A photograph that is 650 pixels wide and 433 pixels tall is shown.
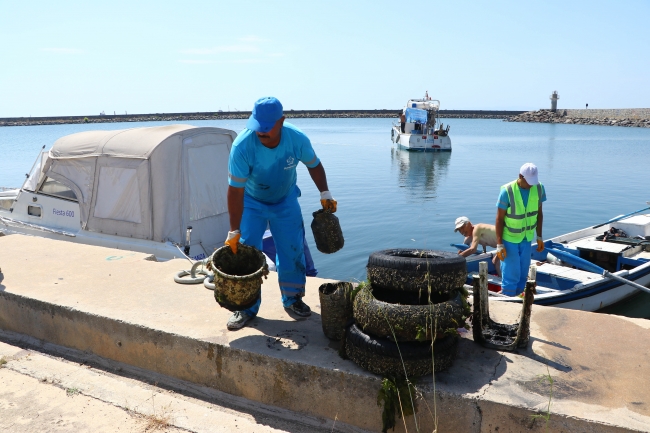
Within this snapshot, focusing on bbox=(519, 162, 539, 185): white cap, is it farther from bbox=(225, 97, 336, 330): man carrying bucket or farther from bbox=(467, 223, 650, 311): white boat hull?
bbox=(225, 97, 336, 330): man carrying bucket

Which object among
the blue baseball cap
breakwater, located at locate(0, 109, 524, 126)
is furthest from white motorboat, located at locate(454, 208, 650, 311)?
breakwater, located at locate(0, 109, 524, 126)

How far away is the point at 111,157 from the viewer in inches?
335

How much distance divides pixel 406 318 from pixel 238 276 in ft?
4.41

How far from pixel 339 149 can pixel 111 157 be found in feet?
139

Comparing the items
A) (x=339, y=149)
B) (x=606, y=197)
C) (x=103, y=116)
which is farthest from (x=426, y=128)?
(x=103, y=116)

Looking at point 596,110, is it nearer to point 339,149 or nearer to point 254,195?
point 339,149

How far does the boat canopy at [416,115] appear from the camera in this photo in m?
43.8

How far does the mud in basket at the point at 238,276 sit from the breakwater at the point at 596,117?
94261 millimetres

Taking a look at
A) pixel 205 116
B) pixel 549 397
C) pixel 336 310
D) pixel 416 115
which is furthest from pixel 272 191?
pixel 205 116

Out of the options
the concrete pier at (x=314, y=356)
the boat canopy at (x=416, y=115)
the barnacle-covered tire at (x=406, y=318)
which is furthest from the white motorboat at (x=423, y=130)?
the barnacle-covered tire at (x=406, y=318)

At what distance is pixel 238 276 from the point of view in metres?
4.01

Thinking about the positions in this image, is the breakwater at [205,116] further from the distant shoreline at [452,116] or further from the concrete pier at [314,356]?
the concrete pier at [314,356]

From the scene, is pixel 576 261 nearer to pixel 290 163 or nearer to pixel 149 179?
pixel 290 163

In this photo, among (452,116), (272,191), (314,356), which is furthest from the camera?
(452,116)
